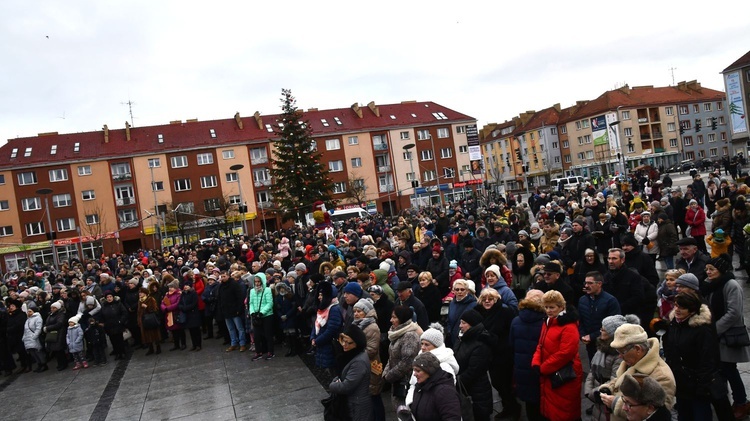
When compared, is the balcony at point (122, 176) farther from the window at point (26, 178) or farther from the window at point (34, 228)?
the window at point (34, 228)

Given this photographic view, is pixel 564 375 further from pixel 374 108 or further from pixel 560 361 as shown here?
pixel 374 108

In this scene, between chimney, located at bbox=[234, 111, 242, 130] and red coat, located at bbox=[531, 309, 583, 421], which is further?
chimney, located at bbox=[234, 111, 242, 130]

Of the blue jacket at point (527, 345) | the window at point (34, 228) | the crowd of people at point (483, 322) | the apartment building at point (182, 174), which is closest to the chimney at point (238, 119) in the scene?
the apartment building at point (182, 174)

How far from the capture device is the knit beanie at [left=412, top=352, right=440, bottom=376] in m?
4.52

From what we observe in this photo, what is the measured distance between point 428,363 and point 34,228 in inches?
2467

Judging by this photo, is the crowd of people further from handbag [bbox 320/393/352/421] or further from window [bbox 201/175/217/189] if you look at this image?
window [bbox 201/175/217/189]

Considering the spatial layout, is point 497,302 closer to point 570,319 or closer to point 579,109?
point 570,319

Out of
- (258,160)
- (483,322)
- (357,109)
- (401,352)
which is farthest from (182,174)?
(401,352)

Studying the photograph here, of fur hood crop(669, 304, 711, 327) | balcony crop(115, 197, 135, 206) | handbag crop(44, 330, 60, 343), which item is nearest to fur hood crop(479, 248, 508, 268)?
fur hood crop(669, 304, 711, 327)

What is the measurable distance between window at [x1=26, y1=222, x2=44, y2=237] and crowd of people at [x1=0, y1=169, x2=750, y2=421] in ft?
160

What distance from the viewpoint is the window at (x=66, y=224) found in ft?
189

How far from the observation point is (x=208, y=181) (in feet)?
201

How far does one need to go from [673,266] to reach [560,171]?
83933 millimetres

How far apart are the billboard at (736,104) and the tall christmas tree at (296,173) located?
1895 inches
